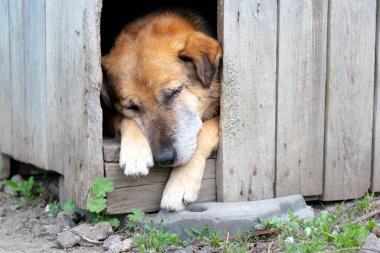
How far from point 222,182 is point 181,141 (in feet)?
1.31

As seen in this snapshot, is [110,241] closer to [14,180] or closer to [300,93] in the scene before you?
[300,93]

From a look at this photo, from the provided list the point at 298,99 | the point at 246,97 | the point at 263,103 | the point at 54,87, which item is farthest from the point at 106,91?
the point at 298,99

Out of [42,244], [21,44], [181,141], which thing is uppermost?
[21,44]

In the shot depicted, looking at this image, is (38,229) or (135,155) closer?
(135,155)

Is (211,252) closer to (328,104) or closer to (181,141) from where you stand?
(181,141)

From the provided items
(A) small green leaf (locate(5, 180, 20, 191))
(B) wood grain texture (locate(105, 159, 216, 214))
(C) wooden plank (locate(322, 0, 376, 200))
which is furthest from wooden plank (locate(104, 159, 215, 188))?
(A) small green leaf (locate(5, 180, 20, 191))

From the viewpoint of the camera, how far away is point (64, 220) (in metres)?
4.35

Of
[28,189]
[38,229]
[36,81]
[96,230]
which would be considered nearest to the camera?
[96,230]

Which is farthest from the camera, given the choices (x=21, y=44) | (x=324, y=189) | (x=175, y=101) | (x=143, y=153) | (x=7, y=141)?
(x=7, y=141)

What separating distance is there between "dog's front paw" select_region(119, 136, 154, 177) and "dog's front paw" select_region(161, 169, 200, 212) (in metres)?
0.21

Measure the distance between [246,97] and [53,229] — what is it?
5.11ft

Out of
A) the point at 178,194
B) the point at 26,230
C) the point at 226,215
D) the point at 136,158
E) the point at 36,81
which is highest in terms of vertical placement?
the point at 36,81

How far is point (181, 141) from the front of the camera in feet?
12.7

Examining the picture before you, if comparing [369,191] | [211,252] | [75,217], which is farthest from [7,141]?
[369,191]
